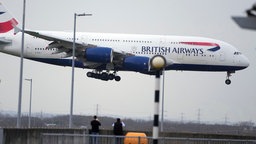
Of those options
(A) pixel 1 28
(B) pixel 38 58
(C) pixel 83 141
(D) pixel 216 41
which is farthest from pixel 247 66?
(C) pixel 83 141

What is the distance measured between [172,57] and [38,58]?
1280 cm

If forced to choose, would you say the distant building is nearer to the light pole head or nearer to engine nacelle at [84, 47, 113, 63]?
the light pole head

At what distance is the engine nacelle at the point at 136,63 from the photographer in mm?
59969

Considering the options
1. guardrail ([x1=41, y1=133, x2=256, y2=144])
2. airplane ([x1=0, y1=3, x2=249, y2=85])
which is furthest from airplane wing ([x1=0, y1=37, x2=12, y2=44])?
guardrail ([x1=41, y1=133, x2=256, y2=144])

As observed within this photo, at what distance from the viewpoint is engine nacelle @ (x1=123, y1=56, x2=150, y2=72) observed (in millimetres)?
59969

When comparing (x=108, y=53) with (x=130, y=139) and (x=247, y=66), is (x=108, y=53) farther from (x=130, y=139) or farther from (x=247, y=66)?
(x=130, y=139)

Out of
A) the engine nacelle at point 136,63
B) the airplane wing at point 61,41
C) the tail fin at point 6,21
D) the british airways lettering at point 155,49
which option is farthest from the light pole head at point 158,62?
the tail fin at point 6,21

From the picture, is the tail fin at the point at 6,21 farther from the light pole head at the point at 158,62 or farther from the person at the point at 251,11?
the person at the point at 251,11

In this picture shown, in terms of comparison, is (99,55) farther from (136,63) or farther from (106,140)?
(106,140)

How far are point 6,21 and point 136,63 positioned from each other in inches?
658

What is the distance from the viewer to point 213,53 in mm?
64688

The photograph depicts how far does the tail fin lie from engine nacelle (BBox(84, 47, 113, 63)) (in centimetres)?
1103

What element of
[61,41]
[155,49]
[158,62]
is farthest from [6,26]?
[158,62]

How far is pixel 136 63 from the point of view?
198 ft
